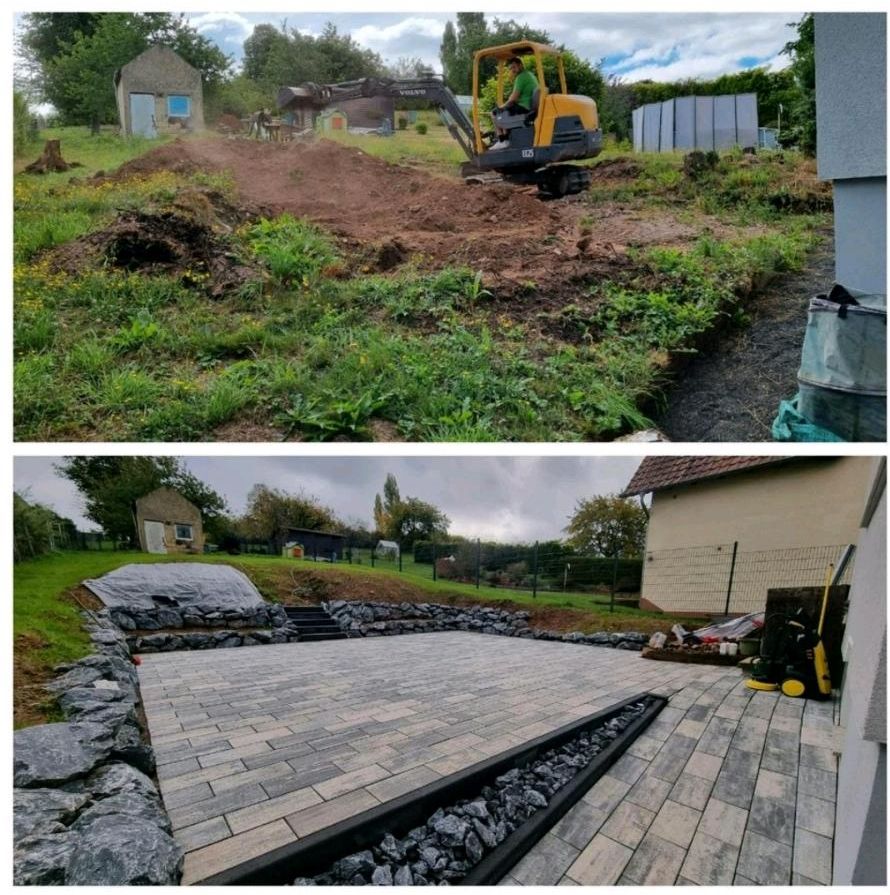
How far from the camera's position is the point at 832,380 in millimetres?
3268

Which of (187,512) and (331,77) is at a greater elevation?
(331,77)

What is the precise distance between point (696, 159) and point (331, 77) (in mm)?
5416

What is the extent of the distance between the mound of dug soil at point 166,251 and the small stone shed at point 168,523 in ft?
8.36

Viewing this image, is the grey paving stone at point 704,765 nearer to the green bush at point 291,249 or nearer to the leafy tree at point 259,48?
the green bush at point 291,249

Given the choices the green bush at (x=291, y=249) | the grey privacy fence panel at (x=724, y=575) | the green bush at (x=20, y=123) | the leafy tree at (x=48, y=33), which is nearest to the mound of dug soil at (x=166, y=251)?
the green bush at (x=291, y=249)

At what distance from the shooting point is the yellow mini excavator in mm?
6945

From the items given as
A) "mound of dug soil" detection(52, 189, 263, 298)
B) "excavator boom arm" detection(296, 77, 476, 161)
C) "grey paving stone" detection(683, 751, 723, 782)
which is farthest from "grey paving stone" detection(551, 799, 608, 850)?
"excavator boom arm" detection(296, 77, 476, 161)

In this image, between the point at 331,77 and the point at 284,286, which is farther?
the point at 331,77

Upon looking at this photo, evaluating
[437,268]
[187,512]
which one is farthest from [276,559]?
[437,268]

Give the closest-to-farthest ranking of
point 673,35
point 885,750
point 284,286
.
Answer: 1. point 885,750
2. point 673,35
3. point 284,286

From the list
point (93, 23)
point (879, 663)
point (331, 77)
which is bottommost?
point (879, 663)

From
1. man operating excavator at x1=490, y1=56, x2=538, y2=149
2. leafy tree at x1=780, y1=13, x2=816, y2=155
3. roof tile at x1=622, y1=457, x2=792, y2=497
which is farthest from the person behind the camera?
leafy tree at x1=780, y1=13, x2=816, y2=155

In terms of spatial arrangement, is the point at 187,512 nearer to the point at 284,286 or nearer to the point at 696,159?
the point at 284,286

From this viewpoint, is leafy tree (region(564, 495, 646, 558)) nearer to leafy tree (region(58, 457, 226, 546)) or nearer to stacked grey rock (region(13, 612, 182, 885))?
leafy tree (region(58, 457, 226, 546))
